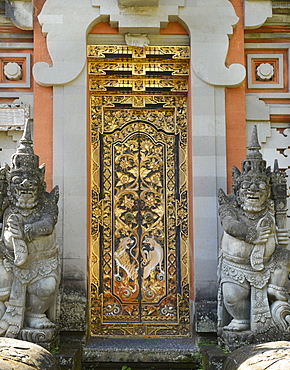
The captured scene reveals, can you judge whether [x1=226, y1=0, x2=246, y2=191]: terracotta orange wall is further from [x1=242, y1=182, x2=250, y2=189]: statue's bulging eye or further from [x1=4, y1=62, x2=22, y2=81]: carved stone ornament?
[x1=4, y1=62, x2=22, y2=81]: carved stone ornament

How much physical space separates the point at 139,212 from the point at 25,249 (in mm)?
2037

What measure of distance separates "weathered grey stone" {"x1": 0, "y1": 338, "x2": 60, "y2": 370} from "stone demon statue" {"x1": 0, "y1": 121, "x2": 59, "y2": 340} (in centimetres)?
71

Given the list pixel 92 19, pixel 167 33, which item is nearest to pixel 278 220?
pixel 167 33

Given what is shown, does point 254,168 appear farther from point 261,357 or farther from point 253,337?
point 261,357

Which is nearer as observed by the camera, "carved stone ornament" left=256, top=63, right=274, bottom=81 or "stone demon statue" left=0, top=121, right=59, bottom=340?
"stone demon statue" left=0, top=121, right=59, bottom=340

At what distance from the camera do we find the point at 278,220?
7.45 meters

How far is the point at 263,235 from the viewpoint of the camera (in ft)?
23.5

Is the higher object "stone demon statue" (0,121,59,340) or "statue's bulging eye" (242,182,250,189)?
"statue's bulging eye" (242,182,250,189)

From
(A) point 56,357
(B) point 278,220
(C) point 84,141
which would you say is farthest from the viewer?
(C) point 84,141

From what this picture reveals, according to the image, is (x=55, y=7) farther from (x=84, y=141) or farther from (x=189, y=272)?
(x=189, y=272)

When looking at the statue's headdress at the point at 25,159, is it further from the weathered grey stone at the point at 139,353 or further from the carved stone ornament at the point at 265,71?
the carved stone ornament at the point at 265,71

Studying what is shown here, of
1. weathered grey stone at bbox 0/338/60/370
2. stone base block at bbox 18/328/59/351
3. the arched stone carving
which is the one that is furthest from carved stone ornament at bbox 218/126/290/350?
weathered grey stone at bbox 0/338/60/370

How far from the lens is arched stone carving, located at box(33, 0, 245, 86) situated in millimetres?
8242

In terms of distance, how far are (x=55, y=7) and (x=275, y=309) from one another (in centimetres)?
478
